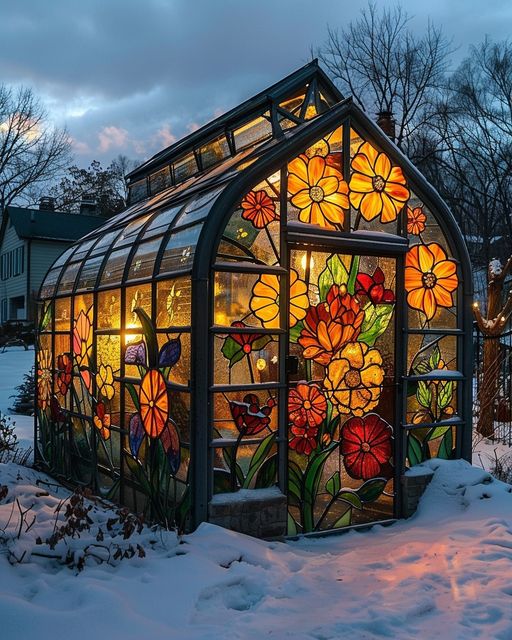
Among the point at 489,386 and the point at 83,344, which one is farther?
the point at 489,386

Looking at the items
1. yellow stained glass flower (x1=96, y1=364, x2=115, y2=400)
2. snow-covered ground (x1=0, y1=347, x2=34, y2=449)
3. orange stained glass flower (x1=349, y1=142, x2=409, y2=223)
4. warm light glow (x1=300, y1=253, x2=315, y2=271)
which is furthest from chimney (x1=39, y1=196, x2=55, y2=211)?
warm light glow (x1=300, y1=253, x2=315, y2=271)

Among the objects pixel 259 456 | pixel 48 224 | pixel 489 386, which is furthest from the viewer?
pixel 48 224

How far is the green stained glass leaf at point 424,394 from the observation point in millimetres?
5891

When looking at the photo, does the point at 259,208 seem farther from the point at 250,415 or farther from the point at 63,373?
the point at 63,373

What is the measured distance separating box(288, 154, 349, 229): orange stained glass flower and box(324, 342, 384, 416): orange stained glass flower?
1213 mm

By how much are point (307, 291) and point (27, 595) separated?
10.6ft

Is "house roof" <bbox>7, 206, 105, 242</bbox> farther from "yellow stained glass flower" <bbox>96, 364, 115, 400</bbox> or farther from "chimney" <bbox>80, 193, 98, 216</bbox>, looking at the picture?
"yellow stained glass flower" <bbox>96, 364, 115, 400</bbox>

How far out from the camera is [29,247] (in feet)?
91.4

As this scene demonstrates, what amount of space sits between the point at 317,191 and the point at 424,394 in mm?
2279

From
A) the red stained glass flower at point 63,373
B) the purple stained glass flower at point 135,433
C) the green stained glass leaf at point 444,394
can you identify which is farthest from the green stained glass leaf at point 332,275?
the red stained glass flower at point 63,373

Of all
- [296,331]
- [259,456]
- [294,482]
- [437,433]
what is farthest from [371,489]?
[296,331]

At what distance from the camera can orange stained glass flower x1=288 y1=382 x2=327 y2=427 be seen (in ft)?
17.2

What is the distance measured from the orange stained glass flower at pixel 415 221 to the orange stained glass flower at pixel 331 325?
102cm

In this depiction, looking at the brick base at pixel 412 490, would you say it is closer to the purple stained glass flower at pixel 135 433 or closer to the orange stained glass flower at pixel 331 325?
the orange stained glass flower at pixel 331 325
